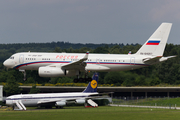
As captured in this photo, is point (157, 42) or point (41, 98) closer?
point (157, 42)

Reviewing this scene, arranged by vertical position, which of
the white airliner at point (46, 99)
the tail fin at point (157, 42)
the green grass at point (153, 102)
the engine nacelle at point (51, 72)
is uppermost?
the tail fin at point (157, 42)

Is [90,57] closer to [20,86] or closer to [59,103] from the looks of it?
[59,103]

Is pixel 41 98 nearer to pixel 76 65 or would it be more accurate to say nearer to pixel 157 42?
pixel 76 65

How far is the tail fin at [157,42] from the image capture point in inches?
2689

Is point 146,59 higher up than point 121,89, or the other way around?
point 146,59

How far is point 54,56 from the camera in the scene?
63.1m

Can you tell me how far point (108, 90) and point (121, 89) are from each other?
15.2 feet

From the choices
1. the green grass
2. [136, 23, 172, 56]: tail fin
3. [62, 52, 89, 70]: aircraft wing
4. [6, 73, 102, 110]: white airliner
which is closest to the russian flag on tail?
[136, 23, 172, 56]: tail fin

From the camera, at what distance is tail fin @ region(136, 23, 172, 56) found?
6831 cm

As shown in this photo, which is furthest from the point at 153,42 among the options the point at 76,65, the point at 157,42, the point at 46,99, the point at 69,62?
the point at 46,99

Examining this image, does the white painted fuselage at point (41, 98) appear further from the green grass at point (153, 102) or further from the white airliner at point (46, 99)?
the green grass at point (153, 102)

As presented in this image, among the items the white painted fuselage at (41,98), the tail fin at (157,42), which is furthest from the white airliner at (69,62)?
the white painted fuselage at (41,98)

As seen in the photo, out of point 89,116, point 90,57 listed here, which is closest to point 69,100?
point 89,116

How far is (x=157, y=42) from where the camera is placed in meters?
69.6
